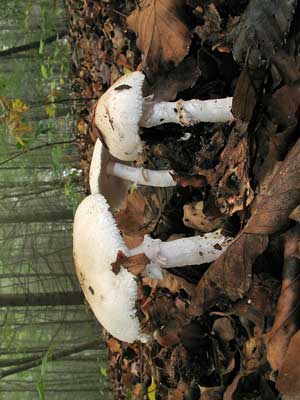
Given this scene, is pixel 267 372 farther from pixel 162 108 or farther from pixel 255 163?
pixel 162 108

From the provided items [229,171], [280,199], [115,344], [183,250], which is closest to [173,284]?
[183,250]

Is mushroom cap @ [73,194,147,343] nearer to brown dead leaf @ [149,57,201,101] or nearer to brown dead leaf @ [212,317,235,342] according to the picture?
brown dead leaf @ [212,317,235,342]

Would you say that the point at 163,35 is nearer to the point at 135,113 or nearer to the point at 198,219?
the point at 135,113

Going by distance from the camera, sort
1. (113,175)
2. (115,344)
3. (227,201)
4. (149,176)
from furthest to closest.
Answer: (115,344)
(113,175)
(149,176)
(227,201)

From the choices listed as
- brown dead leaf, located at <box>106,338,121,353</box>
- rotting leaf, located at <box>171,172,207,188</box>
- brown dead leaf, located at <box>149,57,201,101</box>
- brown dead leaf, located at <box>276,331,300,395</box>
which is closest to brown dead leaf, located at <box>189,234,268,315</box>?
brown dead leaf, located at <box>276,331,300,395</box>

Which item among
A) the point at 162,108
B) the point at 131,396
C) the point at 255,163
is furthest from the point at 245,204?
the point at 131,396

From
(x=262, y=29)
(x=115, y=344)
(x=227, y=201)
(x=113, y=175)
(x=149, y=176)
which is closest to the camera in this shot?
(x=262, y=29)
